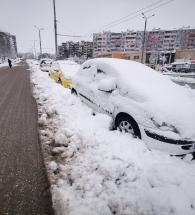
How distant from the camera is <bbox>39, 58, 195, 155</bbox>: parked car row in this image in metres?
3.18

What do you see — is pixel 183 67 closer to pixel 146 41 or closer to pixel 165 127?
pixel 165 127

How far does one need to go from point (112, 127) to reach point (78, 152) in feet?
3.84

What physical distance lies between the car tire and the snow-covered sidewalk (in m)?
0.14

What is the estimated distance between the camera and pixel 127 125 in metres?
3.88

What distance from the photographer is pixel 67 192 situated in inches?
99.0

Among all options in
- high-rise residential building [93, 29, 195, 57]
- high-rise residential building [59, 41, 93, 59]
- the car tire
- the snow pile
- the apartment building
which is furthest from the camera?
high-rise residential building [59, 41, 93, 59]

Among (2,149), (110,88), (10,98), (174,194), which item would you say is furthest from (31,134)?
(10,98)

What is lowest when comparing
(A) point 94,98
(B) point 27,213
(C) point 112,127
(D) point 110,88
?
(B) point 27,213

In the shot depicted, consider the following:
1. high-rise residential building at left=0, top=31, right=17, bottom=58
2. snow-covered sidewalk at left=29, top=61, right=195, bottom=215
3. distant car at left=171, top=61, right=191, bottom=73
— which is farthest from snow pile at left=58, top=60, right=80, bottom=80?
high-rise residential building at left=0, top=31, right=17, bottom=58

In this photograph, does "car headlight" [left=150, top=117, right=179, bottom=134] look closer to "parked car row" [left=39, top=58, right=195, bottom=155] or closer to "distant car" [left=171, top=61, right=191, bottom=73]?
"parked car row" [left=39, top=58, right=195, bottom=155]

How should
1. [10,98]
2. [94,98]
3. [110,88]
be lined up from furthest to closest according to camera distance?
[10,98]
[94,98]
[110,88]

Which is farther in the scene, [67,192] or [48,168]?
[48,168]

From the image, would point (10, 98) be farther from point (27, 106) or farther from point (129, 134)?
point (129, 134)

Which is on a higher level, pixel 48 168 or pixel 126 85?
pixel 126 85
